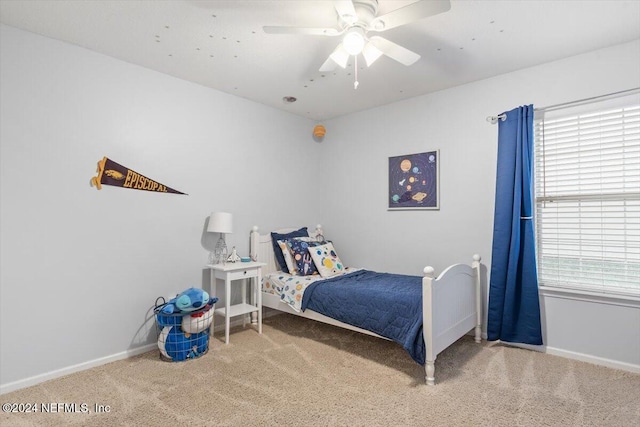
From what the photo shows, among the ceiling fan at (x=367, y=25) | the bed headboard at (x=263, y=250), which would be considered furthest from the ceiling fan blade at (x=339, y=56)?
the bed headboard at (x=263, y=250)

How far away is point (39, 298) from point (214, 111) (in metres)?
2.15

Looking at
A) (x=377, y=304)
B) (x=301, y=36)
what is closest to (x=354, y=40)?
(x=301, y=36)

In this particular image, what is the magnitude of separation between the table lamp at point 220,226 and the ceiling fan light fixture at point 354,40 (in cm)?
194

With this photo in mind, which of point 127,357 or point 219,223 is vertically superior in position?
point 219,223

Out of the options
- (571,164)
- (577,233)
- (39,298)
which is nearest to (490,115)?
(571,164)

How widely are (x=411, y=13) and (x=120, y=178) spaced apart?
247cm

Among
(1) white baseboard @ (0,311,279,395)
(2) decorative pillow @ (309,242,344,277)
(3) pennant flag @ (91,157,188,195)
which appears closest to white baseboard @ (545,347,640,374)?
(2) decorative pillow @ (309,242,344,277)

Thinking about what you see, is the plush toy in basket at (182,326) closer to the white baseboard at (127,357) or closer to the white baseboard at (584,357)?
the white baseboard at (127,357)

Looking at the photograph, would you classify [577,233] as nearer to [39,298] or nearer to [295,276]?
[295,276]

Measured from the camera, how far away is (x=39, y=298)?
8.02ft

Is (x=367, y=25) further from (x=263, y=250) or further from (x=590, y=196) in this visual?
(x=263, y=250)

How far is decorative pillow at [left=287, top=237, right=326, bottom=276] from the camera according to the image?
3626mm

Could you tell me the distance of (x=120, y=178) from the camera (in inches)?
112

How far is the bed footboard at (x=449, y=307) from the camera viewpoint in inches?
93.0
